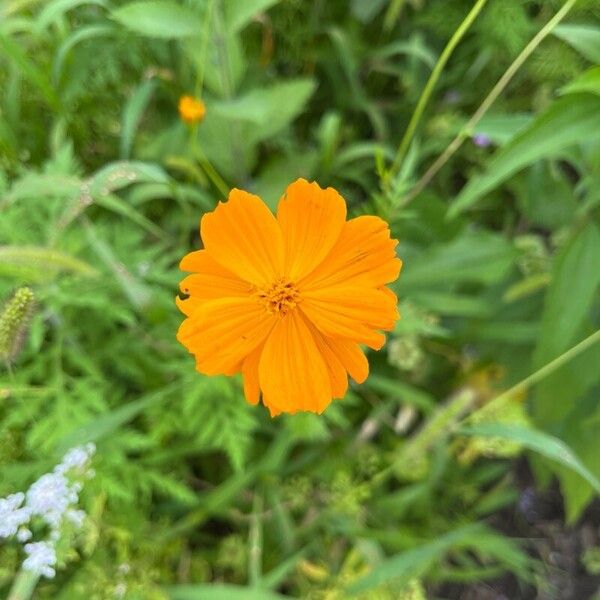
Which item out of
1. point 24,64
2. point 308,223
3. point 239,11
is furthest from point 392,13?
point 308,223

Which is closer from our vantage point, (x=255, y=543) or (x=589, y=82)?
(x=589, y=82)

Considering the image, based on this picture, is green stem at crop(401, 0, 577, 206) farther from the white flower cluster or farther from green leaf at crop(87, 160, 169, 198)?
the white flower cluster

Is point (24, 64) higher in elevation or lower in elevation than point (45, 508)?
higher

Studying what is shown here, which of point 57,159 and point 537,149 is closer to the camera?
point 537,149

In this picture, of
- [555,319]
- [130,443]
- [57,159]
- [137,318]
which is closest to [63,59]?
[57,159]

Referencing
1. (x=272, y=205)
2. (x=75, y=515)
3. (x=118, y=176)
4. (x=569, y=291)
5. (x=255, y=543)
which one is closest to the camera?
(x=75, y=515)

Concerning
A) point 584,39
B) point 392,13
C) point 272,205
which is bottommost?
point 272,205

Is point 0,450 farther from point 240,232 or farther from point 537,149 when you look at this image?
point 537,149

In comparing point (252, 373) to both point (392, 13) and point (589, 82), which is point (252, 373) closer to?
point (589, 82)
